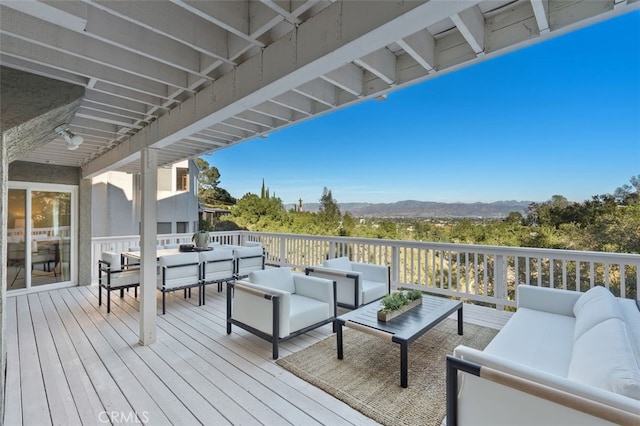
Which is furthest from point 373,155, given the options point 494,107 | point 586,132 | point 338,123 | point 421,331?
point 421,331

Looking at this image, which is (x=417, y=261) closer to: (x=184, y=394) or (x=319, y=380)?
(x=319, y=380)

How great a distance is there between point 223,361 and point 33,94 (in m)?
2.93

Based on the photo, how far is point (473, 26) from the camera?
1.87 m

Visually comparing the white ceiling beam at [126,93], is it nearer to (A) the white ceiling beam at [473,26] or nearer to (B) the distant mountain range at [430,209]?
(A) the white ceiling beam at [473,26]

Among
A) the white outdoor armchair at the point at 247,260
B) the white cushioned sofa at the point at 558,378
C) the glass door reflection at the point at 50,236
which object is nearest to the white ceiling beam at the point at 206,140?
the white outdoor armchair at the point at 247,260

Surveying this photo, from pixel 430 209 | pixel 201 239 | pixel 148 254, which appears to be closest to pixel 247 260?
pixel 201 239

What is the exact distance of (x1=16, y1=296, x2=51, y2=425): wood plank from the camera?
7.38 ft

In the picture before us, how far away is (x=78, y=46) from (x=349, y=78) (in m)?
2.10

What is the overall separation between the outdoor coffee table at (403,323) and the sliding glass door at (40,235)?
6.59 metres

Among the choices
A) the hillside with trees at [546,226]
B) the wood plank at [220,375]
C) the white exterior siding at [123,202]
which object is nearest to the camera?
the wood plank at [220,375]

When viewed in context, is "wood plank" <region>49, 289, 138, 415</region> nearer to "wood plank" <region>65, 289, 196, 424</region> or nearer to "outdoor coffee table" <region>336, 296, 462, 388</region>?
"wood plank" <region>65, 289, 196, 424</region>

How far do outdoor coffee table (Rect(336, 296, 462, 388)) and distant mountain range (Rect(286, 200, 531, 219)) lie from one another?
5321mm

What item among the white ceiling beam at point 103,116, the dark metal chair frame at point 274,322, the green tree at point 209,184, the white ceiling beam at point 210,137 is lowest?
the dark metal chair frame at point 274,322

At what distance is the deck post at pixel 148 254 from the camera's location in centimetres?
352
